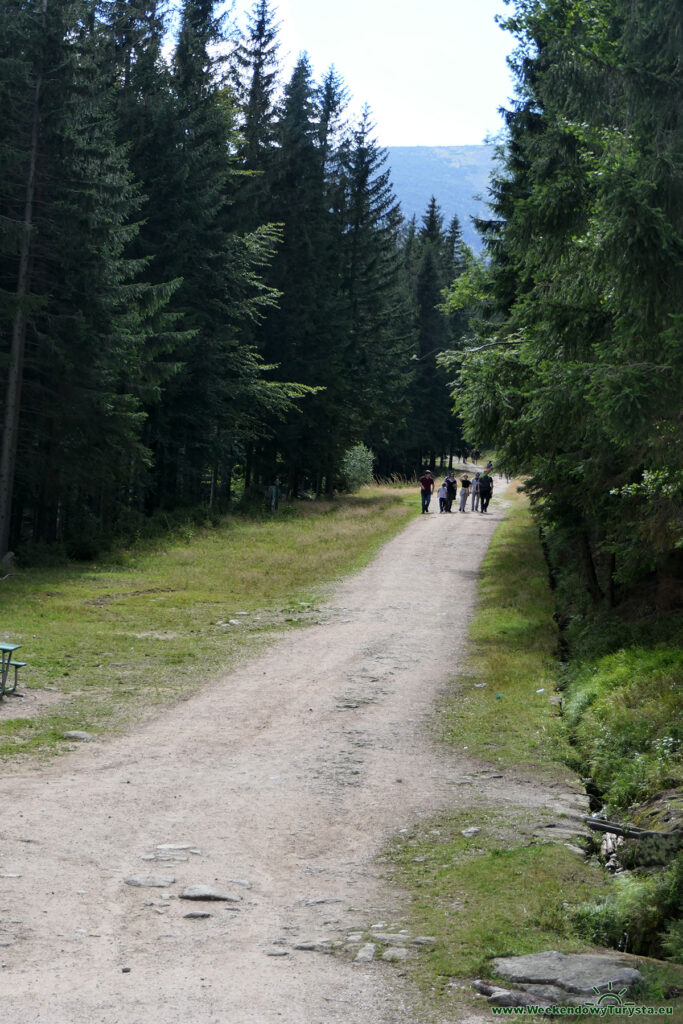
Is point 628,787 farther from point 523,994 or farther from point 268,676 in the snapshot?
point 268,676

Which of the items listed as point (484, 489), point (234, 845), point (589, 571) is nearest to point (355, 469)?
point (484, 489)

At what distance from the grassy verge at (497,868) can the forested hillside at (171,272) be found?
14.5 metres

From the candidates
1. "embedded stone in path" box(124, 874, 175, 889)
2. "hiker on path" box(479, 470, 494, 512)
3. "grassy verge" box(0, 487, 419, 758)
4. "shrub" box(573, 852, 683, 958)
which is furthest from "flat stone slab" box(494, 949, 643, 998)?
"hiker on path" box(479, 470, 494, 512)

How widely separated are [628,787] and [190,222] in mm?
26624

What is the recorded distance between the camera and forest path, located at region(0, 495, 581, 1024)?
213 inches

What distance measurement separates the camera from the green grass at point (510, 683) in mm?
11148

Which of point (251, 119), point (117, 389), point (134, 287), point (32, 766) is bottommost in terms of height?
point (32, 766)

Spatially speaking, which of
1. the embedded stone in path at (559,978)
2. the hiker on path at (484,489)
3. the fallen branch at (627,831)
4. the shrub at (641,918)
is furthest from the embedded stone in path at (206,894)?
the hiker on path at (484,489)

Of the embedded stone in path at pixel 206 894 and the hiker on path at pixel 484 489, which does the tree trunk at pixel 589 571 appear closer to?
the embedded stone in path at pixel 206 894

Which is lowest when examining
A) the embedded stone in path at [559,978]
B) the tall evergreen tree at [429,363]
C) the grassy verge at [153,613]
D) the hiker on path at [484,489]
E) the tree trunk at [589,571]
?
the grassy verge at [153,613]

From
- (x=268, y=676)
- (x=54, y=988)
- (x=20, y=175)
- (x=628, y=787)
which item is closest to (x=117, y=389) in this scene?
(x=20, y=175)

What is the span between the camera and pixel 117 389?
27000 mm

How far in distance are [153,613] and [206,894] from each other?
39.5 ft

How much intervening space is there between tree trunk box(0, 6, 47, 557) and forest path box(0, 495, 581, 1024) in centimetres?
1114
